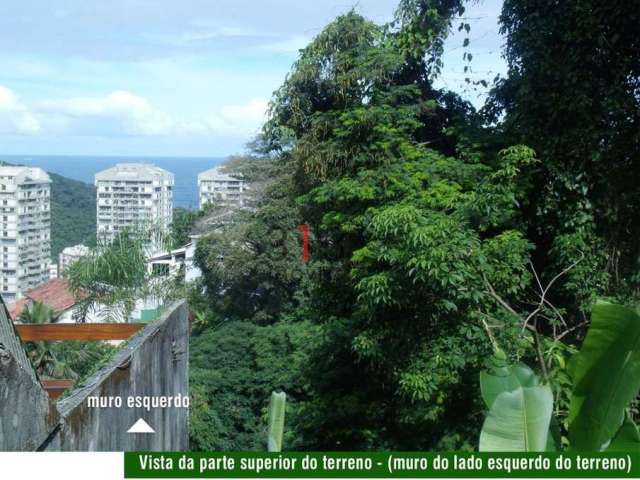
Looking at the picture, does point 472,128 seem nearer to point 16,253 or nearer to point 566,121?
point 566,121

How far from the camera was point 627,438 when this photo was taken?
4.37 ft

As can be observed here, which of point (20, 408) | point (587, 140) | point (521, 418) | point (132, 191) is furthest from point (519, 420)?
point (132, 191)

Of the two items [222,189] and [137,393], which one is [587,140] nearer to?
[137,393]

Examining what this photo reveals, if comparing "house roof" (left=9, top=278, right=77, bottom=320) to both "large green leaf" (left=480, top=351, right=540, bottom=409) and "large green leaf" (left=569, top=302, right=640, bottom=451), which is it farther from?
"large green leaf" (left=569, top=302, right=640, bottom=451)

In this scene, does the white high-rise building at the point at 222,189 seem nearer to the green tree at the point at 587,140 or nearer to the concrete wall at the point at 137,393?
the green tree at the point at 587,140

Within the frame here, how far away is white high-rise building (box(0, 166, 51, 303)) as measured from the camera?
15219 millimetres

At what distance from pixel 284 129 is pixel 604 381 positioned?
6.80m

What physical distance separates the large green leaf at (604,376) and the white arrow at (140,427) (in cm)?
159

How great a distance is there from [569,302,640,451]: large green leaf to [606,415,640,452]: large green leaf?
0.03m

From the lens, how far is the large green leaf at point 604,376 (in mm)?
1212

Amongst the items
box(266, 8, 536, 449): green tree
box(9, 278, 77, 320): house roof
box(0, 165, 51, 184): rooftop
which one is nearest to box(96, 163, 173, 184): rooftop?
box(0, 165, 51, 184): rooftop

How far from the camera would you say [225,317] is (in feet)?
48.6

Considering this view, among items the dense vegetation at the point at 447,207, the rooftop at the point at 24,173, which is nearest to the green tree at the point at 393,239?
the dense vegetation at the point at 447,207

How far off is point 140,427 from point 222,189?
49.4 feet
